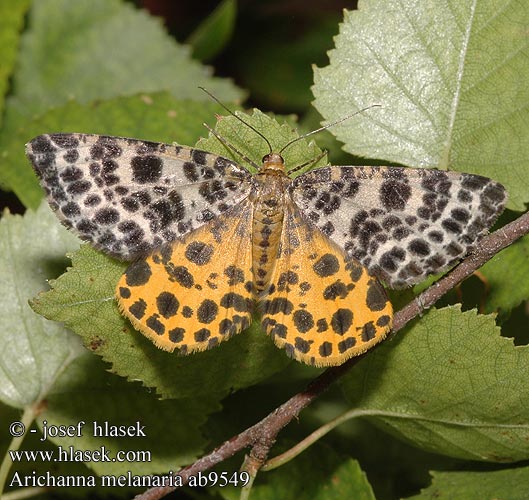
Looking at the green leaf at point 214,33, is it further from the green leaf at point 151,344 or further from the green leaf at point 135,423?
the green leaf at point 135,423

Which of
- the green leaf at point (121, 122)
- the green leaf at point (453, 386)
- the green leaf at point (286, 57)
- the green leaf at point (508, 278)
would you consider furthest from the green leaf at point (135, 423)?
the green leaf at point (286, 57)

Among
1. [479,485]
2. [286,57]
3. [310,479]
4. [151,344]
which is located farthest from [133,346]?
[286,57]

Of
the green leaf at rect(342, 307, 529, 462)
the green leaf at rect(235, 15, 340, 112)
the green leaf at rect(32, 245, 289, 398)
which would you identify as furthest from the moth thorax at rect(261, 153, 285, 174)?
the green leaf at rect(235, 15, 340, 112)

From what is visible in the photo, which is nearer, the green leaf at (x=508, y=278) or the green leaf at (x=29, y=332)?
the green leaf at (x=508, y=278)

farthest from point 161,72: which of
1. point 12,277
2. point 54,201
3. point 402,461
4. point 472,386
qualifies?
point 472,386

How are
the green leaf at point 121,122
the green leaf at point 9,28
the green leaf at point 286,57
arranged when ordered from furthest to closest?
the green leaf at point 286,57 → the green leaf at point 9,28 → the green leaf at point 121,122

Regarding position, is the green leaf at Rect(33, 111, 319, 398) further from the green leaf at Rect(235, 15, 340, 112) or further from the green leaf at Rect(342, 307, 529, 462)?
the green leaf at Rect(235, 15, 340, 112)
